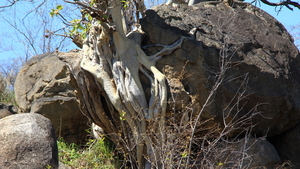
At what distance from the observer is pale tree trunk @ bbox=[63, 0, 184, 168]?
6199 mm

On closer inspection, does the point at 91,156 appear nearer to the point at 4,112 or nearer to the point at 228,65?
the point at 228,65

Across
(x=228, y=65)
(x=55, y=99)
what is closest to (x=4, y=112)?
(x=55, y=99)

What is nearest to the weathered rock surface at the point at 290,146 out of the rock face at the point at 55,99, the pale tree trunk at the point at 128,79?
the pale tree trunk at the point at 128,79

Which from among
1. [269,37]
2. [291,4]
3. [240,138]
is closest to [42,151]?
[240,138]

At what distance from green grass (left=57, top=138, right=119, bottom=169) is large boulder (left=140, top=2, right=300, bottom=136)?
182cm

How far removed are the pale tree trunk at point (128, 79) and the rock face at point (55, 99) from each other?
1.76 m

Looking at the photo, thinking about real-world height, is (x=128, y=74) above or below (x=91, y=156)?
above

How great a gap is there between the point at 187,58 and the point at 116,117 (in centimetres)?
158

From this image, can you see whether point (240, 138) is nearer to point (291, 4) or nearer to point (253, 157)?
point (253, 157)

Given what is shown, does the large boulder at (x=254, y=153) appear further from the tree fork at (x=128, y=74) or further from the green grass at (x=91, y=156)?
the green grass at (x=91, y=156)

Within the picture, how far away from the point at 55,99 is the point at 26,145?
2.73 meters

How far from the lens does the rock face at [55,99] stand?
26.7 feet

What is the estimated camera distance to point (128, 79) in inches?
245

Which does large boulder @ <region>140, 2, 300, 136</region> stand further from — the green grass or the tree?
the green grass
